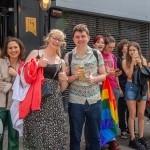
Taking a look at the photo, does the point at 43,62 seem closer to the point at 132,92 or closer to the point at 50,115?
the point at 50,115

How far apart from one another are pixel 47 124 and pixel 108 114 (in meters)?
1.48

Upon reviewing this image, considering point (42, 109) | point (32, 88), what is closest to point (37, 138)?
point (42, 109)

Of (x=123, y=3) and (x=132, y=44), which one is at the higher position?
(x=123, y=3)

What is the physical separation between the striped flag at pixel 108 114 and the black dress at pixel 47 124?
1.28m

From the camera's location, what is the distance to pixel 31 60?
3779 millimetres

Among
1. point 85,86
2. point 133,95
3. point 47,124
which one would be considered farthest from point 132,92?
point 47,124

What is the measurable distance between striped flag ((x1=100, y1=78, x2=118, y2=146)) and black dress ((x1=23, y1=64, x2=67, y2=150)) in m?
1.28

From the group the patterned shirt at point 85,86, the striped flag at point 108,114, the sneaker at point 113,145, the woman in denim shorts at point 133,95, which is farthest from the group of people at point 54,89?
the woman in denim shorts at point 133,95

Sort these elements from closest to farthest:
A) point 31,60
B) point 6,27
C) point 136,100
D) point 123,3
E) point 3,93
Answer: point 31,60
point 3,93
point 136,100
point 6,27
point 123,3

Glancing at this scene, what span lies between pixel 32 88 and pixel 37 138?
0.59 m

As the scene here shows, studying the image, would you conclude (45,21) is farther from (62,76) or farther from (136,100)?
(62,76)

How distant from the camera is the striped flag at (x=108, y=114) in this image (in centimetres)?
502

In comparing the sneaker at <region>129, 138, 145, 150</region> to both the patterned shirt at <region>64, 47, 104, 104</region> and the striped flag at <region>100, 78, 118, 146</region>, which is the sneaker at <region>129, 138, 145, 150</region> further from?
the patterned shirt at <region>64, 47, 104, 104</region>

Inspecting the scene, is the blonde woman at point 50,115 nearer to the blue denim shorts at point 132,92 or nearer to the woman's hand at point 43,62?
the woman's hand at point 43,62
